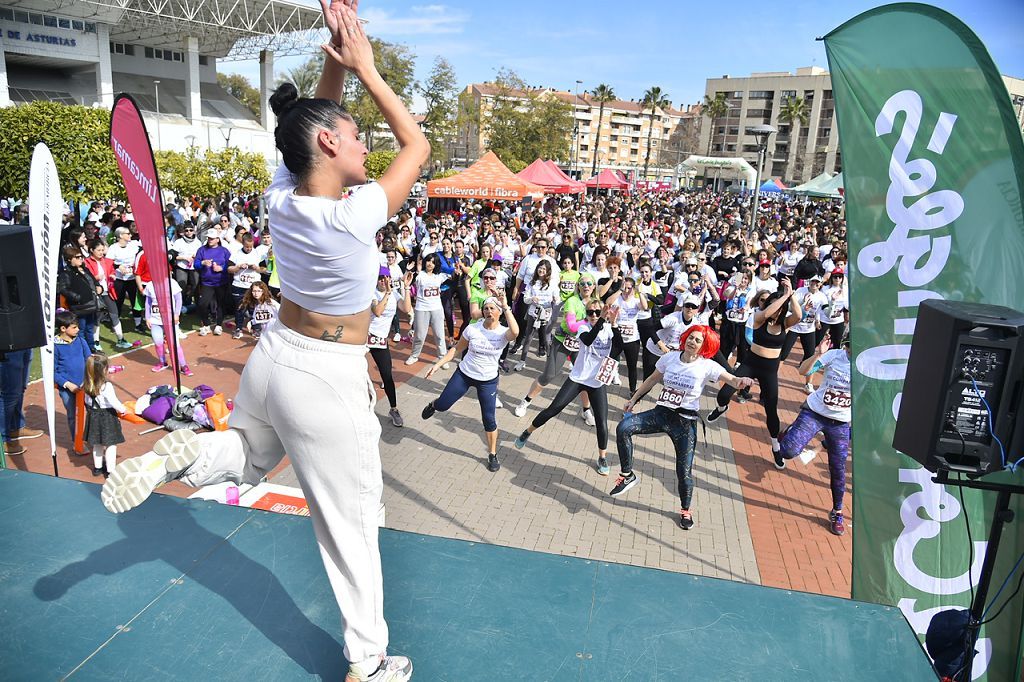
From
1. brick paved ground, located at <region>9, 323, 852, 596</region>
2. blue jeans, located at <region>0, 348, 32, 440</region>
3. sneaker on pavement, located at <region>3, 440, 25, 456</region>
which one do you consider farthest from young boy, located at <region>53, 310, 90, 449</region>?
brick paved ground, located at <region>9, 323, 852, 596</region>

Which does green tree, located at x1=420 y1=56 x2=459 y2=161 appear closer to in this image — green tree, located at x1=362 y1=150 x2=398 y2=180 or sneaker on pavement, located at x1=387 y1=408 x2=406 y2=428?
green tree, located at x1=362 y1=150 x2=398 y2=180

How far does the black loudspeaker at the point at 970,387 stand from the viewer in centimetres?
242

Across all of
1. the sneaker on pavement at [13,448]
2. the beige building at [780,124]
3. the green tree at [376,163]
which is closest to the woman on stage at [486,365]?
the sneaker on pavement at [13,448]

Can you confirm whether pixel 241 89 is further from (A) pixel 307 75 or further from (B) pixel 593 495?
(B) pixel 593 495

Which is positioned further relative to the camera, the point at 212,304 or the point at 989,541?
the point at 212,304

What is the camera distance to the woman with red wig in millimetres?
5801

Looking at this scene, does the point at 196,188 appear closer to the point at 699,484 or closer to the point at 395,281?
the point at 395,281

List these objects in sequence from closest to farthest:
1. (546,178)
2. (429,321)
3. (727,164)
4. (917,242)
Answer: (917,242)
(429,321)
(546,178)
(727,164)

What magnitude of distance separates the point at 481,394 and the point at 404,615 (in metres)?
4.51

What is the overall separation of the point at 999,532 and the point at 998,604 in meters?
0.61

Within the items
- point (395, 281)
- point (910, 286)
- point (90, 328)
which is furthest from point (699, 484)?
point (90, 328)

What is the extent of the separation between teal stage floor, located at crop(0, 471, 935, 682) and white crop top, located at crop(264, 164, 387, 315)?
124cm

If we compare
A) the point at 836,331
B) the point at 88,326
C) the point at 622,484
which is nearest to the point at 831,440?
the point at 622,484

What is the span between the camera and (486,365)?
6973 mm
